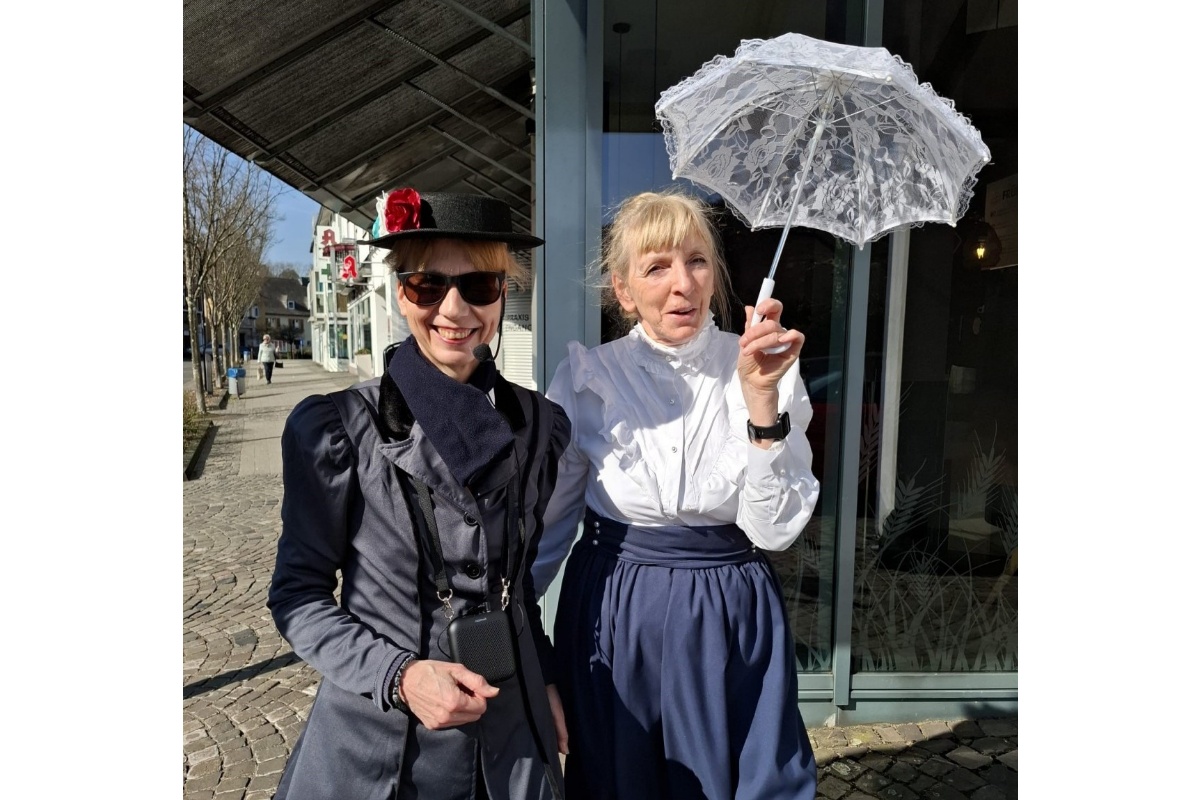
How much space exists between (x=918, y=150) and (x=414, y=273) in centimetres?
121

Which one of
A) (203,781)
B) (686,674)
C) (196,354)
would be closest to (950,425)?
(686,674)

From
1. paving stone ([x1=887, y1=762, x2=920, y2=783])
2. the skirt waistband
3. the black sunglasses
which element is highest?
the black sunglasses

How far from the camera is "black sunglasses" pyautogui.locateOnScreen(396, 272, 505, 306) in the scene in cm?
147

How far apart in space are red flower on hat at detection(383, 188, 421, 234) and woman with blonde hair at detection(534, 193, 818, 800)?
603 millimetres

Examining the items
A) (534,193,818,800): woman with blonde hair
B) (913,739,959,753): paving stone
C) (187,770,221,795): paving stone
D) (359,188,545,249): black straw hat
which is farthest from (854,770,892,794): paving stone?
(359,188,545,249): black straw hat

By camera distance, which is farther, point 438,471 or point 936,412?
point 936,412

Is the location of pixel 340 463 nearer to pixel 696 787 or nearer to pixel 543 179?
pixel 696 787

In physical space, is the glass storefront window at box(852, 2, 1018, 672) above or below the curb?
above

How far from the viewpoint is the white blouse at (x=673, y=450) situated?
5.70 feet

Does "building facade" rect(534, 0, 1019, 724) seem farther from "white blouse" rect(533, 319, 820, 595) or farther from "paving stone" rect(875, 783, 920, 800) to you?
"white blouse" rect(533, 319, 820, 595)

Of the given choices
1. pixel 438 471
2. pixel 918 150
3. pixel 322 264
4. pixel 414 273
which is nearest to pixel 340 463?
pixel 438 471

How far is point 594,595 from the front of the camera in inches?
74.3

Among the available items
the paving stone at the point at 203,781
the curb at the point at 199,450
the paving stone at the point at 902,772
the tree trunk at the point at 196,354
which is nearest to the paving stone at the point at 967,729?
the paving stone at the point at 902,772

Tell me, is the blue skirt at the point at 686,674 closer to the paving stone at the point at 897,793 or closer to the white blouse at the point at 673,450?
the white blouse at the point at 673,450
